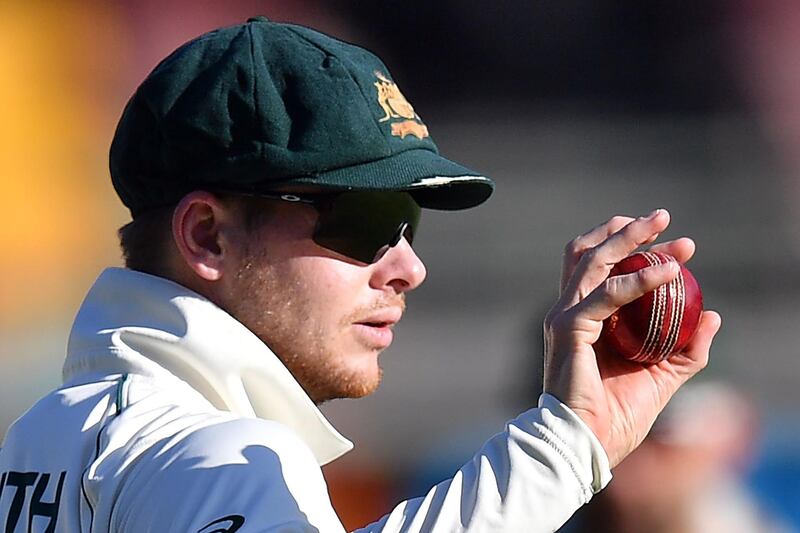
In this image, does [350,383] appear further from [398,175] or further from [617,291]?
[617,291]

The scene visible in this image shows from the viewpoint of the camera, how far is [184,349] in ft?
5.57

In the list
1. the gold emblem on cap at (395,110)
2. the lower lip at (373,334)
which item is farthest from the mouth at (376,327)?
the gold emblem on cap at (395,110)

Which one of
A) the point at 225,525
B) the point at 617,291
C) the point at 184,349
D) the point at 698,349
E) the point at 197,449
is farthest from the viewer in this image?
the point at 698,349

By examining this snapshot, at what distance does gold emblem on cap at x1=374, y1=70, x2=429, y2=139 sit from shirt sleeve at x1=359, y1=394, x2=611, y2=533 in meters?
0.49

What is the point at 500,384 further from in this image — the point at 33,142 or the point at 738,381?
the point at 33,142

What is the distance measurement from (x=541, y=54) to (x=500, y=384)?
134cm

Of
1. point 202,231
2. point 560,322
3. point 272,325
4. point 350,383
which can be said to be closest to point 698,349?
point 560,322

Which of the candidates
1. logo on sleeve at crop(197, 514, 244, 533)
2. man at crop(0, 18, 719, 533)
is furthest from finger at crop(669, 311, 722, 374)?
logo on sleeve at crop(197, 514, 244, 533)

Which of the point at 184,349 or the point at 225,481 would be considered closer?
the point at 225,481

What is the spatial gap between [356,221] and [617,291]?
0.44 meters

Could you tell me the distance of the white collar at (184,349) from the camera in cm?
170

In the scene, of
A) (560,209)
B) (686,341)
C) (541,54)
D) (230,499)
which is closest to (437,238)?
(560,209)

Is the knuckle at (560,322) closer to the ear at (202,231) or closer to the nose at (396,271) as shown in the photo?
the nose at (396,271)

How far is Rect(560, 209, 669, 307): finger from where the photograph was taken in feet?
5.39
